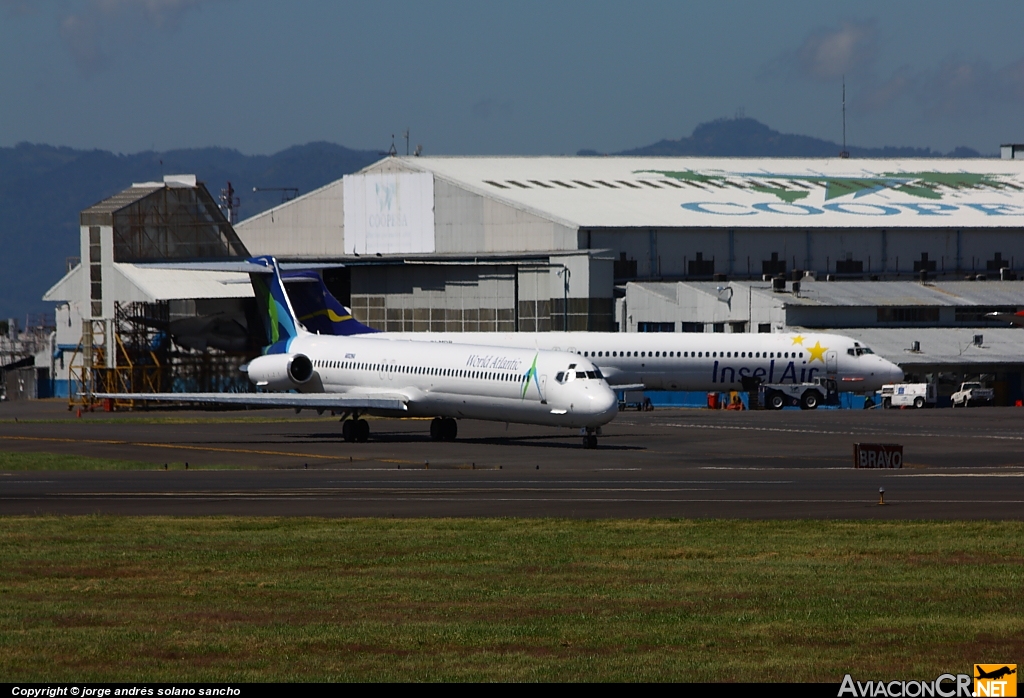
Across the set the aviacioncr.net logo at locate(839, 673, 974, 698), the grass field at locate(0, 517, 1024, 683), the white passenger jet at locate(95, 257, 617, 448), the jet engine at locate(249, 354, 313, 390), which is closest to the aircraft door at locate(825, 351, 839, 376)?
the white passenger jet at locate(95, 257, 617, 448)

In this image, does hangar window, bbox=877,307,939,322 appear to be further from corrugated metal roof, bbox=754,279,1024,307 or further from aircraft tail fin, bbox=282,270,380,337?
aircraft tail fin, bbox=282,270,380,337

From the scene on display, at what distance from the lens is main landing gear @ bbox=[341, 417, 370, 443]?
5403cm

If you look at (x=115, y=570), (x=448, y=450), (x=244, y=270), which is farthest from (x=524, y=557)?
(x=244, y=270)

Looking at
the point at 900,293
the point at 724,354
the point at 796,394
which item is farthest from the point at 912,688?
the point at 900,293

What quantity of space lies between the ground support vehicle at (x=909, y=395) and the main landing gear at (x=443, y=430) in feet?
118

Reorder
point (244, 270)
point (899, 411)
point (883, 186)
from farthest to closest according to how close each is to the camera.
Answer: point (883, 186) < point (899, 411) < point (244, 270)

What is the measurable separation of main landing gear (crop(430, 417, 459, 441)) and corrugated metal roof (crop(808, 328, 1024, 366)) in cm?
3985

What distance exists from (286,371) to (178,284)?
121 feet

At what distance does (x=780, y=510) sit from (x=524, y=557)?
26.1ft

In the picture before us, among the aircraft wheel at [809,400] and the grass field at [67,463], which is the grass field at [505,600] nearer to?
the grass field at [67,463]

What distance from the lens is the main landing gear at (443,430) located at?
5400cm

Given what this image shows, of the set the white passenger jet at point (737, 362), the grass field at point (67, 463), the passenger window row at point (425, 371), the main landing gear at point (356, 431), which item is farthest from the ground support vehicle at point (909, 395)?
the grass field at point (67, 463)

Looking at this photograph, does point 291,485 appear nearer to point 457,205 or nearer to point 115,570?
point 115,570

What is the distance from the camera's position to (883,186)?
122 meters
